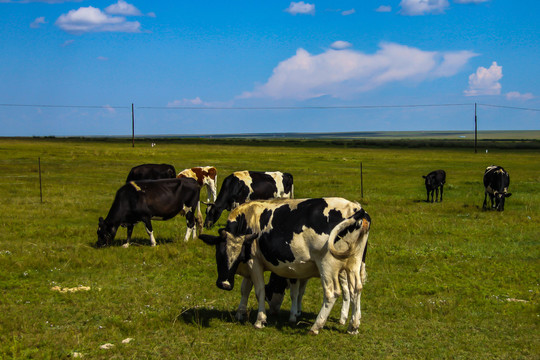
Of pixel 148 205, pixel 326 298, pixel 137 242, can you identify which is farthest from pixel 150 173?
pixel 326 298

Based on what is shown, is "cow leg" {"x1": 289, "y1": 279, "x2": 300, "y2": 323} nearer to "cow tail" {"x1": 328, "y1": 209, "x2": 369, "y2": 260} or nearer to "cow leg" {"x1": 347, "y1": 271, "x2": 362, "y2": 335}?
"cow leg" {"x1": 347, "y1": 271, "x2": 362, "y2": 335}

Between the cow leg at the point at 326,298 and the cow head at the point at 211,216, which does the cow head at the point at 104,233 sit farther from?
the cow leg at the point at 326,298

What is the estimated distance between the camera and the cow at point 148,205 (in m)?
16.7

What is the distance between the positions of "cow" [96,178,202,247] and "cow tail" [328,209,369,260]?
9.26 metres

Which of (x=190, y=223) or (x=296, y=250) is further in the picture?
(x=190, y=223)

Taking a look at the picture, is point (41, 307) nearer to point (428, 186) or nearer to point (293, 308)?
point (293, 308)

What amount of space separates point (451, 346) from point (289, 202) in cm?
359

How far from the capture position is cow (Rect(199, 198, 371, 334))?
891cm

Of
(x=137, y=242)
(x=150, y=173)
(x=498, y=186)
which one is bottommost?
(x=137, y=242)

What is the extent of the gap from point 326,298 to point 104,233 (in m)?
9.76

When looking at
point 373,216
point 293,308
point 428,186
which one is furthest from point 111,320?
point 428,186

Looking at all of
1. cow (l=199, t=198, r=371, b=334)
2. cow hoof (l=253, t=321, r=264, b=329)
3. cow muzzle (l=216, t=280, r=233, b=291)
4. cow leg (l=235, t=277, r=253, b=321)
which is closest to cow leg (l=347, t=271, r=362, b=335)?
cow (l=199, t=198, r=371, b=334)

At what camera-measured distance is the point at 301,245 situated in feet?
29.7

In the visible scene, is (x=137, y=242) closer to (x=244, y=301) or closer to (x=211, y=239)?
(x=244, y=301)
